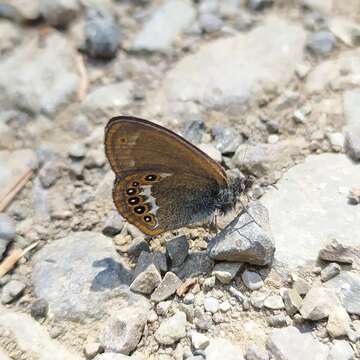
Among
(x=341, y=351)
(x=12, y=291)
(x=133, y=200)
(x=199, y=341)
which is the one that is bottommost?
(x=12, y=291)

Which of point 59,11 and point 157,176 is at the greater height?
point 59,11

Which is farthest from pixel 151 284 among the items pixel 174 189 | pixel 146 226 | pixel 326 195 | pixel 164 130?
pixel 326 195

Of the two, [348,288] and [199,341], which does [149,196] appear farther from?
[348,288]

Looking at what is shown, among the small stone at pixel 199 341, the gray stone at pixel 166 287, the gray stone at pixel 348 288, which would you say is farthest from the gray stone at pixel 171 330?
the gray stone at pixel 348 288

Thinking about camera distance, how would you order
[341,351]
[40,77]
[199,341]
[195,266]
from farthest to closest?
[40,77] → [195,266] → [199,341] → [341,351]

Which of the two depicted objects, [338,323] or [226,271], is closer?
[338,323]

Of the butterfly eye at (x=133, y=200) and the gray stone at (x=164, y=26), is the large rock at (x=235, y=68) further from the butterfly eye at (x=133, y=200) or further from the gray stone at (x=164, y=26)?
the butterfly eye at (x=133, y=200)

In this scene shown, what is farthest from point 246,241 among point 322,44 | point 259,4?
point 259,4
